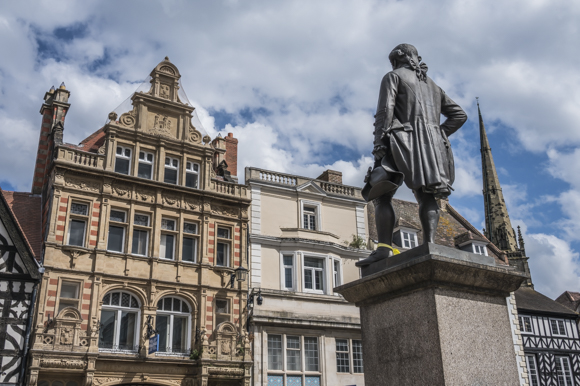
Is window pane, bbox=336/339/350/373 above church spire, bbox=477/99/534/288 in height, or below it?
below

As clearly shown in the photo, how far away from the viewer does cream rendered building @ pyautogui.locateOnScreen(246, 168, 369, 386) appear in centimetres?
2341

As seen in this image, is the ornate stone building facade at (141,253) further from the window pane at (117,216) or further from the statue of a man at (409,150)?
the statue of a man at (409,150)

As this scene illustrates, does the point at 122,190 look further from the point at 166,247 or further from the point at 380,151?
the point at 380,151

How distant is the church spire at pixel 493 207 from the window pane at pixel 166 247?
5664 centimetres

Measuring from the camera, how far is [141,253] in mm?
22266

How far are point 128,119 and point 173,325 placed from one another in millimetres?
9179

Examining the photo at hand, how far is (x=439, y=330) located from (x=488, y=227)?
7693cm

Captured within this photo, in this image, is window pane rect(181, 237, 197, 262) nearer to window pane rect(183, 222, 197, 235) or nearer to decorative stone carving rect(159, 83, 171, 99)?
window pane rect(183, 222, 197, 235)

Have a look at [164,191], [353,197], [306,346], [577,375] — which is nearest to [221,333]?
[306,346]

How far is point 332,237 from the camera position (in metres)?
26.7

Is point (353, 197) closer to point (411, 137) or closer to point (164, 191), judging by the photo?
point (164, 191)

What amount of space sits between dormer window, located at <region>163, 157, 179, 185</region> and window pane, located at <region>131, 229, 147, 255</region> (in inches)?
105

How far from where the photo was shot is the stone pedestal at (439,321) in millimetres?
4777

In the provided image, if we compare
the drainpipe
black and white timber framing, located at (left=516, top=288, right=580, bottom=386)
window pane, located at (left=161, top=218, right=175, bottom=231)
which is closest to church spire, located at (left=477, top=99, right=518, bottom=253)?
black and white timber framing, located at (left=516, top=288, right=580, bottom=386)
